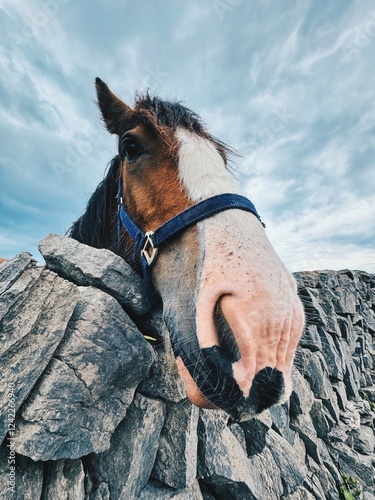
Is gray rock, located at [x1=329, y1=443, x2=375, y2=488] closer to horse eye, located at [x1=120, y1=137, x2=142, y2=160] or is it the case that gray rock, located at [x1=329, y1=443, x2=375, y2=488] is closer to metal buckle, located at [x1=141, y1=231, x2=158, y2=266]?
metal buckle, located at [x1=141, y1=231, x2=158, y2=266]

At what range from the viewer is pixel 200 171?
4.79 ft

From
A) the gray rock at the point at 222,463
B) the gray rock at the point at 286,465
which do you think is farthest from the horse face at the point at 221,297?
the gray rock at the point at 286,465

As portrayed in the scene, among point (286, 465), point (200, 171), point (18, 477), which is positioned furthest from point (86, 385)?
point (286, 465)

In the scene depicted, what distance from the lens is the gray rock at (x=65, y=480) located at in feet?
3.51

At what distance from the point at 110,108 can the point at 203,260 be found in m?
1.84

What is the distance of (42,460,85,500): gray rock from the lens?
1.07 metres

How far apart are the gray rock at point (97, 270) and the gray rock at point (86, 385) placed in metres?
0.10

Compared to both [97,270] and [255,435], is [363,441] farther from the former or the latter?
[97,270]

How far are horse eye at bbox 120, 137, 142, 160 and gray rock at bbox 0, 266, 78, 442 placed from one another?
1.04 m

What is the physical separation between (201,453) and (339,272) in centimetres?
911

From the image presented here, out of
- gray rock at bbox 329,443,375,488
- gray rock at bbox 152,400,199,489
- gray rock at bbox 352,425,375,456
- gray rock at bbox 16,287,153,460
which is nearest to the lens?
gray rock at bbox 16,287,153,460

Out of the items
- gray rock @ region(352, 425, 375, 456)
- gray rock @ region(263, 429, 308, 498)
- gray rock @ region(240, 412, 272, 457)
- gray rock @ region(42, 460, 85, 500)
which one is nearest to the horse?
gray rock @ region(42, 460, 85, 500)

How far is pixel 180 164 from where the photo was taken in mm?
1543

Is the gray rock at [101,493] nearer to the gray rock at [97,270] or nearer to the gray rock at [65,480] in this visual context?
the gray rock at [65,480]
